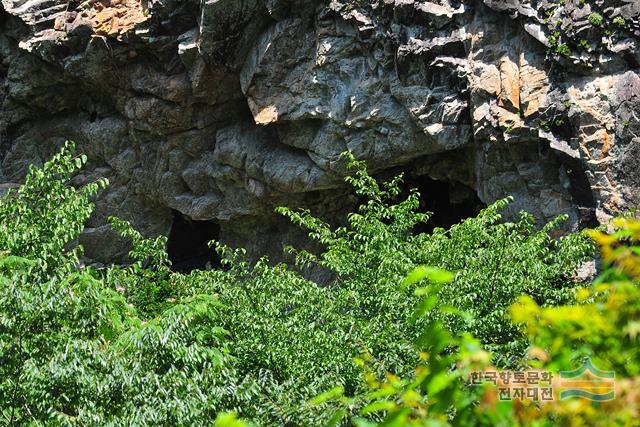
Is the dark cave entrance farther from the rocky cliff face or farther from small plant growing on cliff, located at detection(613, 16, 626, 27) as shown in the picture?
small plant growing on cliff, located at detection(613, 16, 626, 27)

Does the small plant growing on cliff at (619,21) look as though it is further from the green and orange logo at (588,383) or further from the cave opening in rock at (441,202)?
the green and orange logo at (588,383)

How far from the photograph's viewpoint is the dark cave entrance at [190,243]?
16500 mm

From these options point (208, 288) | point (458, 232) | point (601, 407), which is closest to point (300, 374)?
point (208, 288)

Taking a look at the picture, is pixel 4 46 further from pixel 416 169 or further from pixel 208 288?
pixel 208 288

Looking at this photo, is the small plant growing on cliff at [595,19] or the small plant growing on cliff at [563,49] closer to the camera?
the small plant growing on cliff at [595,19]

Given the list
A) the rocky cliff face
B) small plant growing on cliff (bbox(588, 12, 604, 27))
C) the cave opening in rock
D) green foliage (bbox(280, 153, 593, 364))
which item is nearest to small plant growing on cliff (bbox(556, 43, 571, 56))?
the rocky cliff face

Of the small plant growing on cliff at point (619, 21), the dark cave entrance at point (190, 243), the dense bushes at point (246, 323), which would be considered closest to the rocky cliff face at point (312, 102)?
the small plant growing on cliff at point (619, 21)

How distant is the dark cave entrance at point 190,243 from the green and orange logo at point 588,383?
48.5 feet

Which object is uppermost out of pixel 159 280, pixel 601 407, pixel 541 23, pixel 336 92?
pixel 601 407

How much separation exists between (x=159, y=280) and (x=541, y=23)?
6497 mm

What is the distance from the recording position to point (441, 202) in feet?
48.6

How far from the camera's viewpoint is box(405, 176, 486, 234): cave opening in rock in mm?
14078

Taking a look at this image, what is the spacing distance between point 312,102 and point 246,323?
630 centimetres

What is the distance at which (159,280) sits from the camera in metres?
9.56
